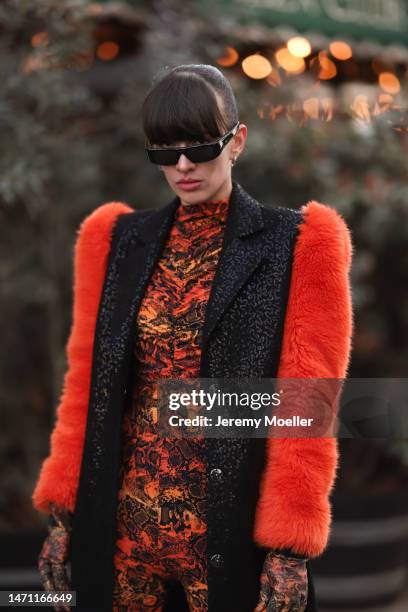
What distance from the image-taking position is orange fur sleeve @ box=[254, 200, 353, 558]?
69.3 inches

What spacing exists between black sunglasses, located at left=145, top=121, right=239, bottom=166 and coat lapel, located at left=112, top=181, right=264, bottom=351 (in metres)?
0.18

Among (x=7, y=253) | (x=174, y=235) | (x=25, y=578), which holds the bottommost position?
(x=25, y=578)

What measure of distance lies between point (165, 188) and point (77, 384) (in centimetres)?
269

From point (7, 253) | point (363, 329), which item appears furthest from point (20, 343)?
point (363, 329)

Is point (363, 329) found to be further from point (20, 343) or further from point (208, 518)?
point (208, 518)

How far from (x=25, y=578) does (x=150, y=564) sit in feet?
7.37

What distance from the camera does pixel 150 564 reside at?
1.88m

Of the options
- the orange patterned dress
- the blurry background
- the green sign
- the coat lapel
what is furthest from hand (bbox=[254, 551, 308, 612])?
the green sign

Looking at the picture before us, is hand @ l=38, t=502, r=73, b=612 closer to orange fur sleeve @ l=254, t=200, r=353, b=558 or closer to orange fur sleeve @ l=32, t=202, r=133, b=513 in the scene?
orange fur sleeve @ l=32, t=202, r=133, b=513

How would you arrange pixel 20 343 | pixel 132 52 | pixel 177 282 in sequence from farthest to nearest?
pixel 132 52 < pixel 20 343 < pixel 177 282

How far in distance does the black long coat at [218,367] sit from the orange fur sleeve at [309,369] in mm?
29

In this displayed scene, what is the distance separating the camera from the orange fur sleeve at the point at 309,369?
1761 millimetres

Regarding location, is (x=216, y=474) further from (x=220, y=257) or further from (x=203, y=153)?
(x=203, y=153)

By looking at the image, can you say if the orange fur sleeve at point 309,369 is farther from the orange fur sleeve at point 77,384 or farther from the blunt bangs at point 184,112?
the orange fur sleeve at point 77,384
